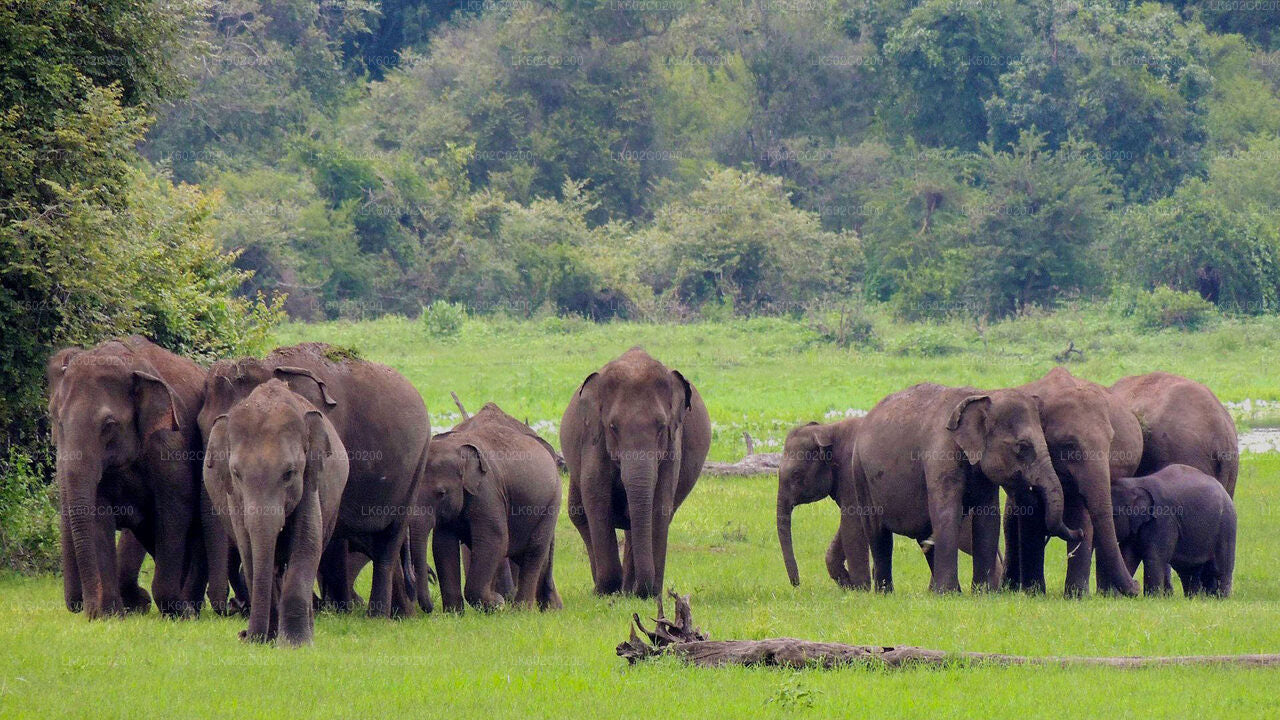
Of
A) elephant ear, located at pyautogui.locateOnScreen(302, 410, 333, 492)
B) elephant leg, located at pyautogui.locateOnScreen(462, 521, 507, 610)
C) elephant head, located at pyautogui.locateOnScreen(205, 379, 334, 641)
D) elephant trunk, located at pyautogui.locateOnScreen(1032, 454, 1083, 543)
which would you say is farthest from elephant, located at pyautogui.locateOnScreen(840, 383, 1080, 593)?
elephant head, located at pyautogui.locateOnScreen(205, 379, 334, 641)

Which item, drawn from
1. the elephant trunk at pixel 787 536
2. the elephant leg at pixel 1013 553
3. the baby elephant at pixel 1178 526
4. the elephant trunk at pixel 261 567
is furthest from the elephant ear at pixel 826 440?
the elephant trunk at pixel 261 567

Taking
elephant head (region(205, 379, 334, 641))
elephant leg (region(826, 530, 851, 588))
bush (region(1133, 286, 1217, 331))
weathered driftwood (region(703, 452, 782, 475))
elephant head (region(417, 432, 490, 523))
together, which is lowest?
bush (region(1133, 286, 1217, 331))

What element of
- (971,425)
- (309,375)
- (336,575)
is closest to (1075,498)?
(971,425)

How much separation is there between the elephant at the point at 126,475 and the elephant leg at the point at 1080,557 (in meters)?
7.19

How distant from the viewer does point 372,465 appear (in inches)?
547

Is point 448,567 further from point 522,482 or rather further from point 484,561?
point 522,482

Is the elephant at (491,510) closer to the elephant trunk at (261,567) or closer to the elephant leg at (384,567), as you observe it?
the elephant leg at (384,567)

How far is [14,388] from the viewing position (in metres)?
16.2

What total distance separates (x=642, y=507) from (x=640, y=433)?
2.05ft

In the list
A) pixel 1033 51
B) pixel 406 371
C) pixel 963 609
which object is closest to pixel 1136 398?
pixel 963 609

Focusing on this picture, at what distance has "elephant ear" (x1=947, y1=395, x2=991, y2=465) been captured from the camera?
48.9 ft

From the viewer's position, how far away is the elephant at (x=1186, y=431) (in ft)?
56.2

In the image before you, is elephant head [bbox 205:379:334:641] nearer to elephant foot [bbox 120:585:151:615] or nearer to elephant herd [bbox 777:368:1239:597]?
elephant foot [bbox 120:585:151:615]

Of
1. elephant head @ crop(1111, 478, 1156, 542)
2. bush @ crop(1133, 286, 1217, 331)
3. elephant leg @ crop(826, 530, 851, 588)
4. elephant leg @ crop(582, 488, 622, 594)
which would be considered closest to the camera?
elephant head @ crop(1111, 478, 1156, 542)
